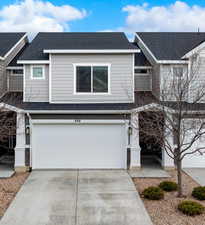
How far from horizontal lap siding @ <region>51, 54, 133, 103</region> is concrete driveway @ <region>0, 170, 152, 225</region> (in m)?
3.92

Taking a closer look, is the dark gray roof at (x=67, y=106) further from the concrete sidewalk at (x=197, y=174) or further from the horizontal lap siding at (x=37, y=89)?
the concrete sidewalk at (x=197, y=174)

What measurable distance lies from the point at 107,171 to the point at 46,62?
614 cm

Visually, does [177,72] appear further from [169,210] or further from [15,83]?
[15,83]

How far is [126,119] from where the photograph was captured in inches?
536

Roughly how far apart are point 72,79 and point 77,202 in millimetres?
7014

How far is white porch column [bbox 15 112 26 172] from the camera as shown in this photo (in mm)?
13242

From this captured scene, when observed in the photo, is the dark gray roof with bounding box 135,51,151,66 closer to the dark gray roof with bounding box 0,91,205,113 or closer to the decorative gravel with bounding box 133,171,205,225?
the dark gray roof with bounding box 0,91,205,113

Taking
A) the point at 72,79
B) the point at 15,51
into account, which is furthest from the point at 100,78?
the point at 15,51

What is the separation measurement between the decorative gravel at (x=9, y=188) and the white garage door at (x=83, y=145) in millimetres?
1749

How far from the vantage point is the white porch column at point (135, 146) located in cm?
1338

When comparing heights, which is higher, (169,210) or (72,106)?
(72,106)

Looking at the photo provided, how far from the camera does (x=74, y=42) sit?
52.6 ft

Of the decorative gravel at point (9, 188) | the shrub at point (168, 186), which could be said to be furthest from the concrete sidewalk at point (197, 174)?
the decorative gravel at point (9, 188)

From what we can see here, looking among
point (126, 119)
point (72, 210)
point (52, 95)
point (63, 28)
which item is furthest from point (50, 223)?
point (63, 28)
